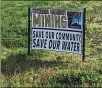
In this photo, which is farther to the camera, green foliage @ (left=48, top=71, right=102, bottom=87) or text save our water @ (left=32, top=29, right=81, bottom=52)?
text save our water @ (left=32, top=29, right=81, bottom=52)

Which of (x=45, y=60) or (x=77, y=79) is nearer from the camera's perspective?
(x=77, y=79)

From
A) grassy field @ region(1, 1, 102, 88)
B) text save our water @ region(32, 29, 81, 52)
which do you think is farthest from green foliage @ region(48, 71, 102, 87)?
text save our water @ region(32, 29, 81, 52)

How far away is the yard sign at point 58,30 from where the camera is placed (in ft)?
35.9

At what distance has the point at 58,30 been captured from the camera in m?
11.1

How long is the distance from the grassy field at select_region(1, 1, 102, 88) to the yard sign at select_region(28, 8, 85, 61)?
357 millimetres

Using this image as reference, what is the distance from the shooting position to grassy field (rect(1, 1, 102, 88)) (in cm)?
952

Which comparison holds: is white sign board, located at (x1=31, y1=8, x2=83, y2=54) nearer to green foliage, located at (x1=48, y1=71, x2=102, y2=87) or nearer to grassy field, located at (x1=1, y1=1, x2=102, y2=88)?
grassy field, located at (x1=1, y1=1, x2=102, y2=88)

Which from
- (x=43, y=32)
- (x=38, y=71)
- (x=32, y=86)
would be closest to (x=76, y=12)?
(x=43, y=32)

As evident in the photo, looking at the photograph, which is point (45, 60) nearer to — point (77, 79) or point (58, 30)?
point (58, 30)

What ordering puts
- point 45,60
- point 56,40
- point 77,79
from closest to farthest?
point 77,79
point 56,40
point 45,60

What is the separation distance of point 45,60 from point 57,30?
0.79 meters

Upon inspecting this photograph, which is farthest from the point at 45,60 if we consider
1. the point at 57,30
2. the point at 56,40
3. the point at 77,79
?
the point at 77,79

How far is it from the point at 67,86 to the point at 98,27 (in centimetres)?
494

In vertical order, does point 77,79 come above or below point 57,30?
below
